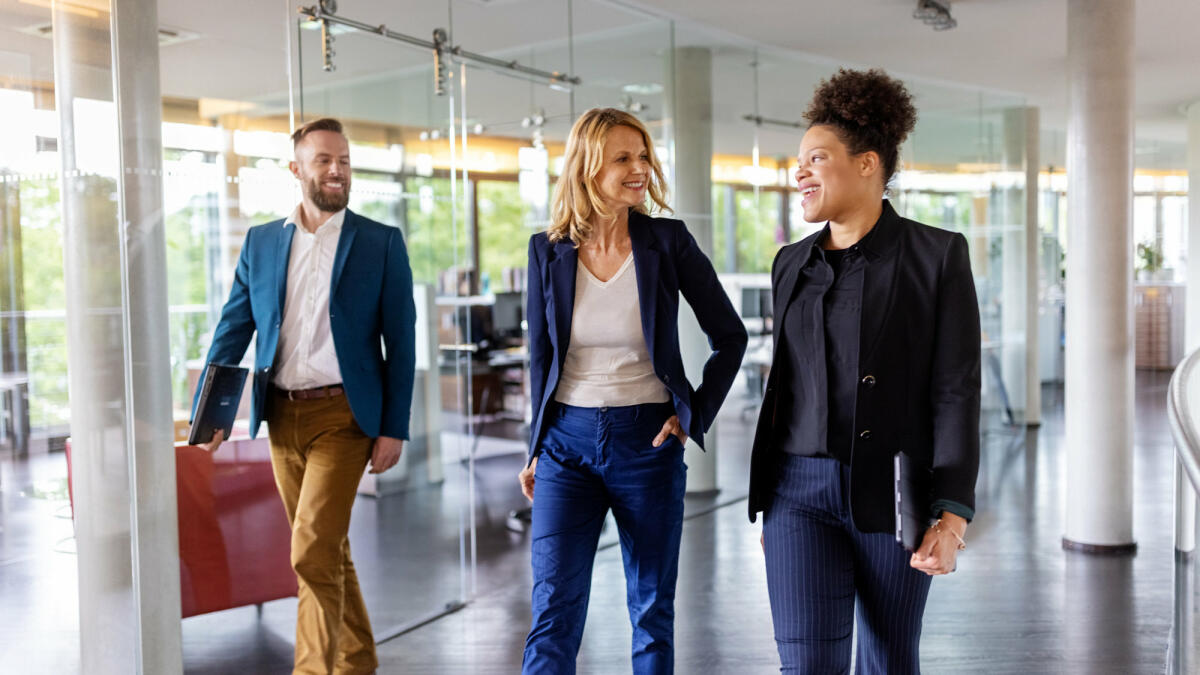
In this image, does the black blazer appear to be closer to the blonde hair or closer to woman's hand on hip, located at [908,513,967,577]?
woman's hand on hip, located at [908,513,967,577]

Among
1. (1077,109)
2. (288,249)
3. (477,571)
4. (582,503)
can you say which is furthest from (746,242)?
(582,503)

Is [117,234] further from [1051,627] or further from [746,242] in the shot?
[746,242]

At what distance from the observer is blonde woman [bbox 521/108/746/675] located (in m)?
2.79

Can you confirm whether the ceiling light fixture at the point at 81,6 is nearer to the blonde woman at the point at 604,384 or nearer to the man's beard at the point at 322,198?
the man's beard at the point at 322,198

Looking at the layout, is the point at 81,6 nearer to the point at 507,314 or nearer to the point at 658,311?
the point at 658,311

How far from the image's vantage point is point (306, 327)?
3.55 meters

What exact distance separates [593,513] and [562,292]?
23.5 inches

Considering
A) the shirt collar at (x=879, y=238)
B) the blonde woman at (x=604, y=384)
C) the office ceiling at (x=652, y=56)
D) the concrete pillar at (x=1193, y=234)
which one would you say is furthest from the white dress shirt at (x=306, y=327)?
the concrete pillar at (x=1193, y=234)

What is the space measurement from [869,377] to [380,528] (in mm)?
3419

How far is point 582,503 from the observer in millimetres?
2836

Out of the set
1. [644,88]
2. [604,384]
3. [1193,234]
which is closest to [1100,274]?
[644,88]

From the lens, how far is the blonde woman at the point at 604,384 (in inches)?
110

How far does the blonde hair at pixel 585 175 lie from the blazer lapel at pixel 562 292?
5 cm

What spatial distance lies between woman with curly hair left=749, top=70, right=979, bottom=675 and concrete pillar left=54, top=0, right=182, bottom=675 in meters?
2.05
